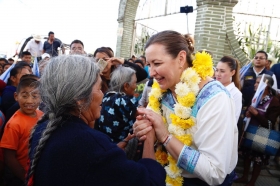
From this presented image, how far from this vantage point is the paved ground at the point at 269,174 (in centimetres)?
484

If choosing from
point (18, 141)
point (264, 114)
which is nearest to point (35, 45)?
point (18, 141)

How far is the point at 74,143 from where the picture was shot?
1186mm

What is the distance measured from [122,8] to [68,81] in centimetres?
1060

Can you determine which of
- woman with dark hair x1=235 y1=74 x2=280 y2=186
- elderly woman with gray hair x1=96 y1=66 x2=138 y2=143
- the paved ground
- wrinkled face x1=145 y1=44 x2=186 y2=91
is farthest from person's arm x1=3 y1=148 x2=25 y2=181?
the paved ground

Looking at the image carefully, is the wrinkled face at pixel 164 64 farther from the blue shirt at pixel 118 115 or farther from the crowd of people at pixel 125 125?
the blue shirt at pixel 118 115

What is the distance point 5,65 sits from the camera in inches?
247

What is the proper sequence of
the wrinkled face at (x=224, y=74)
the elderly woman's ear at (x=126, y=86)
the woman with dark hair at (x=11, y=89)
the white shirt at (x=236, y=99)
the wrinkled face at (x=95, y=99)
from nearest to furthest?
the wrinkled face at (x=95, y=99), the elderly woman's ear at (x=126, y=86), the woman with dark hair at (x=11, y=89), the white shirt at (x=236, y=99), the wrinkled face at (x=224, y=74)

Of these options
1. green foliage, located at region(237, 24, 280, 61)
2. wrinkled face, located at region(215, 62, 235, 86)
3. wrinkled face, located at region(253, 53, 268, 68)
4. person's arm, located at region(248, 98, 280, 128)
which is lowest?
person's arm, located at region(248, 98, 280, 128)

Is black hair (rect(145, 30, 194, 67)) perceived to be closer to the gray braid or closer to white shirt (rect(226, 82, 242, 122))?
the gray braid

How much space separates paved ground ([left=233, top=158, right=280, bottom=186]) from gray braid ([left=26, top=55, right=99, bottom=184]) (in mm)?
4227

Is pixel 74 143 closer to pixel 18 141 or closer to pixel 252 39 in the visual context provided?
pixel 18 141

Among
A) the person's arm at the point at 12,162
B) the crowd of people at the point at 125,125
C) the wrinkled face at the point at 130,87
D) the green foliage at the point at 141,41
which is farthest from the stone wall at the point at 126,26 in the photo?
the person's arm at the point at 12,162

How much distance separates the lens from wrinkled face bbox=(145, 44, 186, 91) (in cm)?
190

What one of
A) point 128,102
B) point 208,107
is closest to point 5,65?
point 128,102
